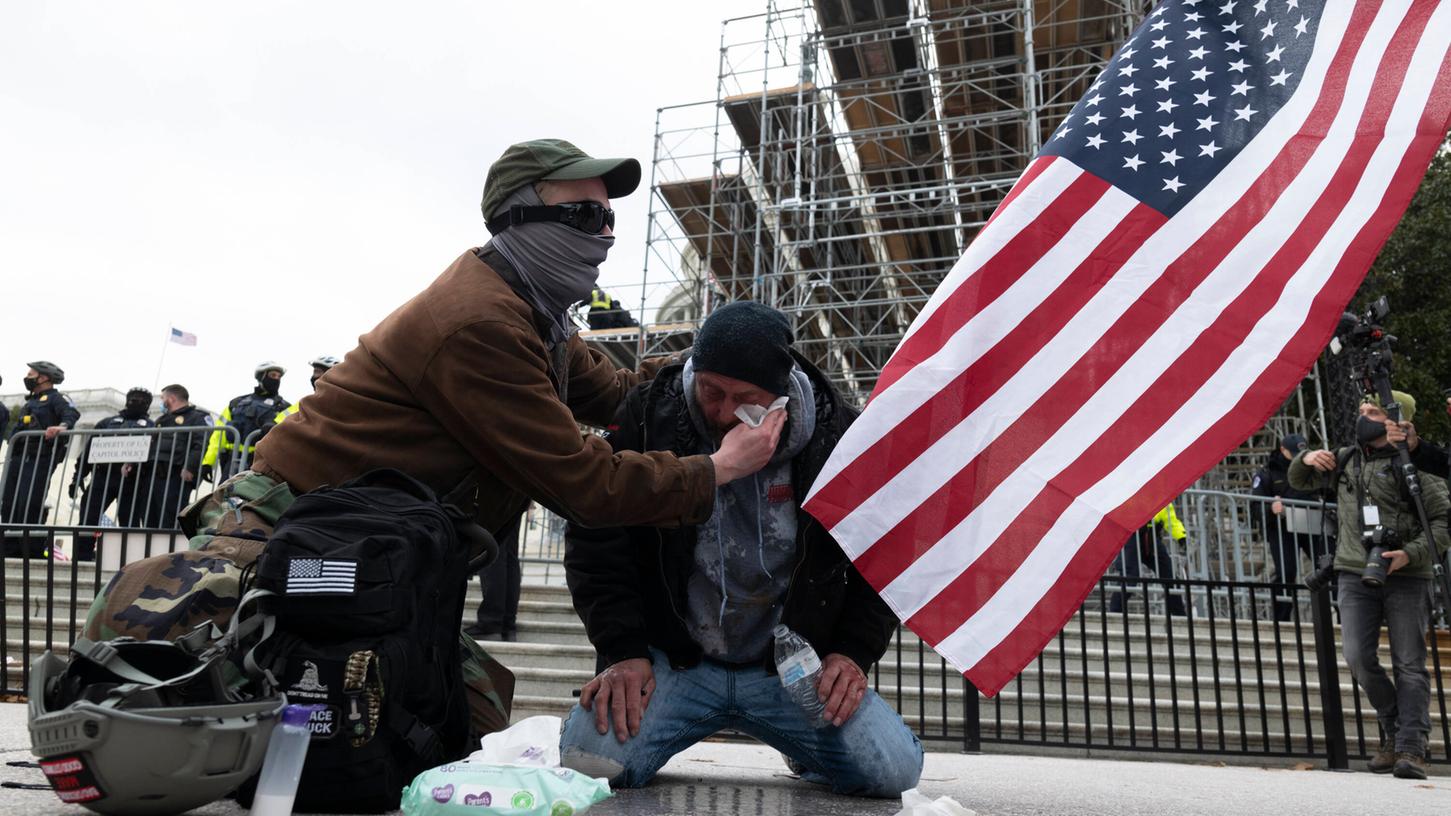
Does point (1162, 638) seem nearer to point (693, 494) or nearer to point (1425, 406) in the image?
point (693, 494)

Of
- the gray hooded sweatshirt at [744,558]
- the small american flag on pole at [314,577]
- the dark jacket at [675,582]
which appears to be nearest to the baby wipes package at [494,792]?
the small american flag on pole at [314,577]

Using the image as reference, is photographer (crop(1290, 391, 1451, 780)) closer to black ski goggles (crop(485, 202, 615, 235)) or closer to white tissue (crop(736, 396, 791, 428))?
white tissue (crop(736, 396, 791, 428))

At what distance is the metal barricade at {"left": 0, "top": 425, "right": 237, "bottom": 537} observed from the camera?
997 centimetres

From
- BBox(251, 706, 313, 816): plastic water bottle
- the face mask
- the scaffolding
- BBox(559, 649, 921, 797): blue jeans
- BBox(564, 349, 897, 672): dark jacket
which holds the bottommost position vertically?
BBox(559, 649, 921, 797): blue jeans

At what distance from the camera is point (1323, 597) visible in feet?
19.0

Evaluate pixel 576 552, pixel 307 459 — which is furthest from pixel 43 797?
pixel 576 552

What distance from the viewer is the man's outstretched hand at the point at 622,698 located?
109 inches

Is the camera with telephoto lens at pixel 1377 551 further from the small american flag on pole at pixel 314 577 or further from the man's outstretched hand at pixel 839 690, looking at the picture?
the small american flag on pole at pixel 314 577

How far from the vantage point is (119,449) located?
1000cm

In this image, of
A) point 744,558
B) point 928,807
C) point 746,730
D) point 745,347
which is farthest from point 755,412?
point 928,807

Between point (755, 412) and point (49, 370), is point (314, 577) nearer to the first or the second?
point (755, 412)

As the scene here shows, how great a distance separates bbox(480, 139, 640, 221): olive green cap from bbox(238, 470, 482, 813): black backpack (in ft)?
3.22

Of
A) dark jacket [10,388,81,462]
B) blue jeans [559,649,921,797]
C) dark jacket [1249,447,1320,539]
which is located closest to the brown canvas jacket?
blue jeans [559,649,921,797]

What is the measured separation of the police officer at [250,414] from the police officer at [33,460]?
1741mm
